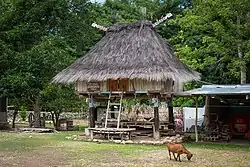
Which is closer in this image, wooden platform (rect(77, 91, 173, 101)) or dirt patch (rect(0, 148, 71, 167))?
dirt patch (rect(0, 148, 71, 167))

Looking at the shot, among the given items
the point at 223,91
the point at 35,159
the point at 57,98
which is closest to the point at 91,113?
the point at 57,98

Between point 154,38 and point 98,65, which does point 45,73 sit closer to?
point 98,65

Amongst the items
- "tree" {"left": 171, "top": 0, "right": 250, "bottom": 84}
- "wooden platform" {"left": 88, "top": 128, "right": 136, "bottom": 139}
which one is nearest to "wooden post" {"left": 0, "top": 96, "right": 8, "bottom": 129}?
"wooden platform" {"left": 88, "top": 128, "right": 136, "bottom": 139}

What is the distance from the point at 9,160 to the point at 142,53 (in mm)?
9251

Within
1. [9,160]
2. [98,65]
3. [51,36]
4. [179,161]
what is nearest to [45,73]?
[51,36]

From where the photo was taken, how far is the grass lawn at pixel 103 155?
12.2 m

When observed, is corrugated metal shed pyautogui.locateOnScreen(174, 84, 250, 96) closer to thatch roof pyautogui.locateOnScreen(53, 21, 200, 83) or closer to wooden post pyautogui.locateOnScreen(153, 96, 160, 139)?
thatch roof pyautogui.locateOnScreen(53, 21, 200, 83)

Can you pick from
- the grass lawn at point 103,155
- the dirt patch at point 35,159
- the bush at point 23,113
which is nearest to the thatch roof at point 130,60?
the grass lawn at point 103,155

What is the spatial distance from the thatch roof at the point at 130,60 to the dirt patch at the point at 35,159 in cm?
547

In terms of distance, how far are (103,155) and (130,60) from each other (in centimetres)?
675

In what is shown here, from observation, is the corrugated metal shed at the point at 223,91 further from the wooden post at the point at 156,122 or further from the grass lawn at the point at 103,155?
the grass lawn at the point at 103,155

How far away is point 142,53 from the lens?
20.0 meters

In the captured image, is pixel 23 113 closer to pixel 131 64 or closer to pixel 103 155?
pixel 131 64

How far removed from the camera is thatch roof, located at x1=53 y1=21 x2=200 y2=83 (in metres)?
18.9
